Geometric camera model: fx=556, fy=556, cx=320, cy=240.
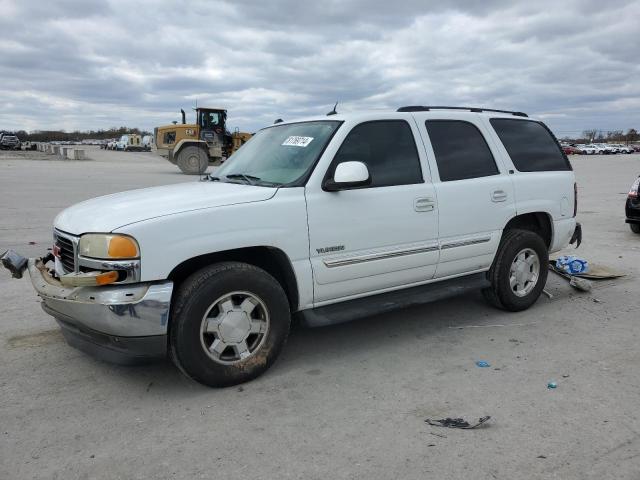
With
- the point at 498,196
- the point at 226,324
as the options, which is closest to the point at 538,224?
the point at 498,196

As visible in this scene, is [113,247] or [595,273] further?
[595,273]

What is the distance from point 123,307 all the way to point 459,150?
10.2 ft

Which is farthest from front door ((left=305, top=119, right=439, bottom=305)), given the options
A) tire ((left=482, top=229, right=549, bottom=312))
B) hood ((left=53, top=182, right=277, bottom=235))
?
tire ((left=482, top=229, right=549, bottom=312))

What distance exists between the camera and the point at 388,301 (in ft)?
14.4

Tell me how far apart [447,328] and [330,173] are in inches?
74.9

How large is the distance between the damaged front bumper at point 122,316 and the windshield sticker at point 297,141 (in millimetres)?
1568

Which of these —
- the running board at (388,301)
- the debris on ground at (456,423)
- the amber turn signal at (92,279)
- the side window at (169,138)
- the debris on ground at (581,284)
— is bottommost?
the debris on ground at (456,423)

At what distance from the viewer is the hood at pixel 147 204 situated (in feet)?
11.2

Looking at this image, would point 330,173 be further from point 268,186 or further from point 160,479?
point 160,479

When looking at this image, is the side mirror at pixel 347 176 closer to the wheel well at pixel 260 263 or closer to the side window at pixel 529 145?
the wheel well at pixel 260 263

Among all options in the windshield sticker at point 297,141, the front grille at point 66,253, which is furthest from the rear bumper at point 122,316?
the windshield sticker at point 297,141

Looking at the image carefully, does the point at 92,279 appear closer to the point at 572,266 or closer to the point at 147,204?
the point at 147,204

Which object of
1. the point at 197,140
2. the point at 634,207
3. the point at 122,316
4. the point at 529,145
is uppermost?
the point at 197,140

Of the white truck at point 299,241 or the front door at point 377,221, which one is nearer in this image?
the white truck at point 299,241
